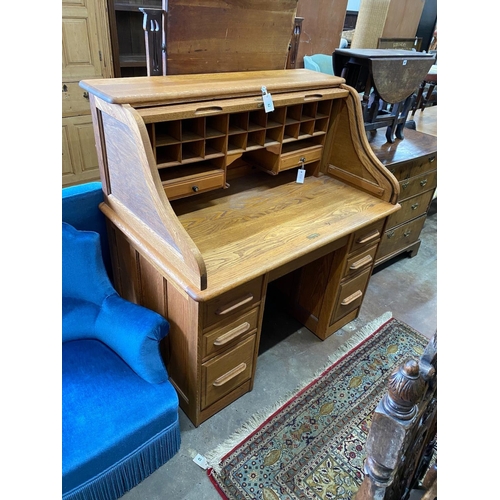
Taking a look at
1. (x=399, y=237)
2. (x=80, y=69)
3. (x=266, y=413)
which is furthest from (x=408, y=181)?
(x=80, y=69)

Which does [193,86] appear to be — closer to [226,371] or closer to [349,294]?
[226,371]

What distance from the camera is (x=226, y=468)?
1559 millimetres

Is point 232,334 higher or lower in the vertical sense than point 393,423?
lower

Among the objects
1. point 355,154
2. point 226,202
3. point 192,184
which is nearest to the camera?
point 192,184

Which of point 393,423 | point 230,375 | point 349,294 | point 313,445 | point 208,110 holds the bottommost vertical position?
point 313,445

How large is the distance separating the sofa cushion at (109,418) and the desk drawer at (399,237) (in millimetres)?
1781

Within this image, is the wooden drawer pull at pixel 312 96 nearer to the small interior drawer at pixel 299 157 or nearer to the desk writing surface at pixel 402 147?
the small interior drawer at pixel 299 157

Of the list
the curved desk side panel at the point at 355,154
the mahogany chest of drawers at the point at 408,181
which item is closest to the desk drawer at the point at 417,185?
the mahogany chest of drawers at the point at 408,181

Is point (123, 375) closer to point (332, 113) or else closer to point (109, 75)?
point (332, 113)

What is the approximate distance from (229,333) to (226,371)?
0.23m

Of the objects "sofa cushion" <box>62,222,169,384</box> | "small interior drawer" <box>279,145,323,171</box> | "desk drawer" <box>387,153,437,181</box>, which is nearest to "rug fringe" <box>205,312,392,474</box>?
"sofa cushion" <box>62,222,169,384</box>

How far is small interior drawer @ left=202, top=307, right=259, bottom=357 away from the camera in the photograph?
4.79 feet

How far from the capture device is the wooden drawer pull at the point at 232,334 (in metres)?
1.48

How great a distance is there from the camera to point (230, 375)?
5.45ft
